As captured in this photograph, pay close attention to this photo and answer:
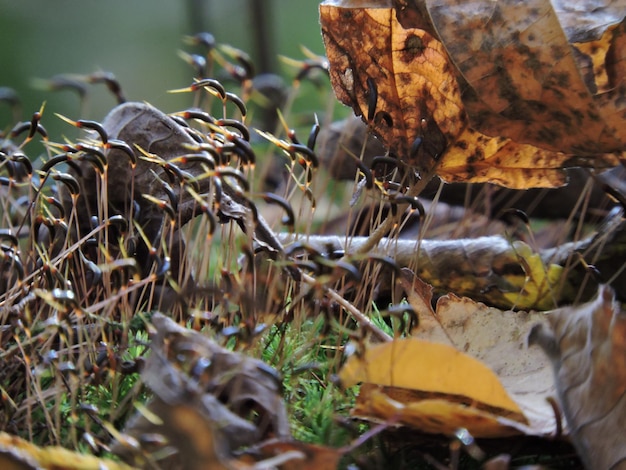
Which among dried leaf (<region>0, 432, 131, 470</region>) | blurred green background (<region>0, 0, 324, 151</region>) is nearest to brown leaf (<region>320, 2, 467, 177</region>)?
dried leaf (<region>0, 432, 131, 470</region>)

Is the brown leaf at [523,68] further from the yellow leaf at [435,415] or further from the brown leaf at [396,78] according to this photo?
the yellow leaf at [435,415]

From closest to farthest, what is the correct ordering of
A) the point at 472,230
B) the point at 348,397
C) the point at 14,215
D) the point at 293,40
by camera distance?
the point at 348,397 → the point at 14,215 → the point at 472,230 → the point at 293,40

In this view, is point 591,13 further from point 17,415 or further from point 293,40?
point 293,40

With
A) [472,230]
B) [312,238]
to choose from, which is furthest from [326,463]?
[472,230]

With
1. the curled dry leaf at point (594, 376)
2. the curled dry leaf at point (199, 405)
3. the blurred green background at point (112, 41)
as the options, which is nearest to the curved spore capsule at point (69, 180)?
the curled dry leaf at point (199, 405)

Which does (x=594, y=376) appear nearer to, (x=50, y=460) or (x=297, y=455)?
(x=297, y=455)

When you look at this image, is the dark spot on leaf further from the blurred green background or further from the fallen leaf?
the blurred green background
